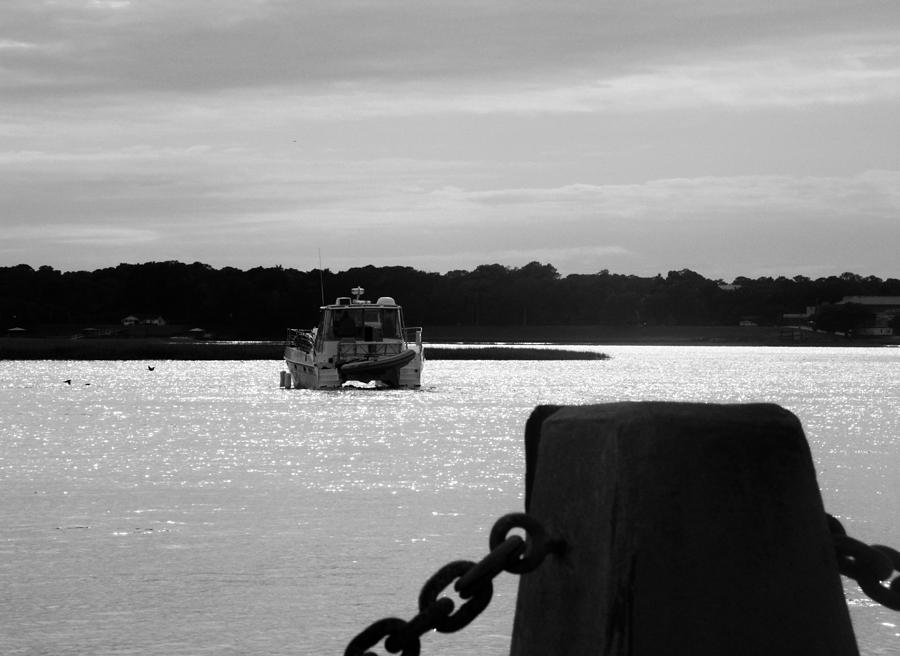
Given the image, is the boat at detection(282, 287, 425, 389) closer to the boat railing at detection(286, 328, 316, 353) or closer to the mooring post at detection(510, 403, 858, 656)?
the boat railing at detection(286, 328, 316, 353)

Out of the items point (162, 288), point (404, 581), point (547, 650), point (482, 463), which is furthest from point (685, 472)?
point (162, 288)

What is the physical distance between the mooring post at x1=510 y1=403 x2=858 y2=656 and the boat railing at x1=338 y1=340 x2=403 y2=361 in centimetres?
4667

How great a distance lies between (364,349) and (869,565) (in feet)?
153

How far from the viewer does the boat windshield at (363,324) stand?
5012 centimetres

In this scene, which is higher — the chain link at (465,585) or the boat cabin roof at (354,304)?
the boat cabin roof at (354,304)

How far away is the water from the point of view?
1030 centimetres

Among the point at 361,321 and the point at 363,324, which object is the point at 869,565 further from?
the point at 361,321

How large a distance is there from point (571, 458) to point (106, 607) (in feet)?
28.0

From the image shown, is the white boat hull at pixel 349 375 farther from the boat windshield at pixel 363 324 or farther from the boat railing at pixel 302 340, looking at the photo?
the boat windshield at pixel 363 324

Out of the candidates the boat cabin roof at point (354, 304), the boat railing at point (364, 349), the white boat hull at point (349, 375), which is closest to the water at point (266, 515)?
the white boat hull at point (349, 375)

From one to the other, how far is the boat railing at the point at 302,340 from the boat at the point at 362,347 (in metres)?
0.79

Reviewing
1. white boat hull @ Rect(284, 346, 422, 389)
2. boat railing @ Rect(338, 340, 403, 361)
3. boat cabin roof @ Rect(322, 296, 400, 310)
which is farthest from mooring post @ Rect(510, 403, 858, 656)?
boat railing @ Rect(338, 340, 403, 361)

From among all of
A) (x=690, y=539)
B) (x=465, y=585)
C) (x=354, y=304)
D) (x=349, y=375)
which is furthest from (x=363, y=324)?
(x=690, y=539)

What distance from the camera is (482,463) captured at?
25.4m
